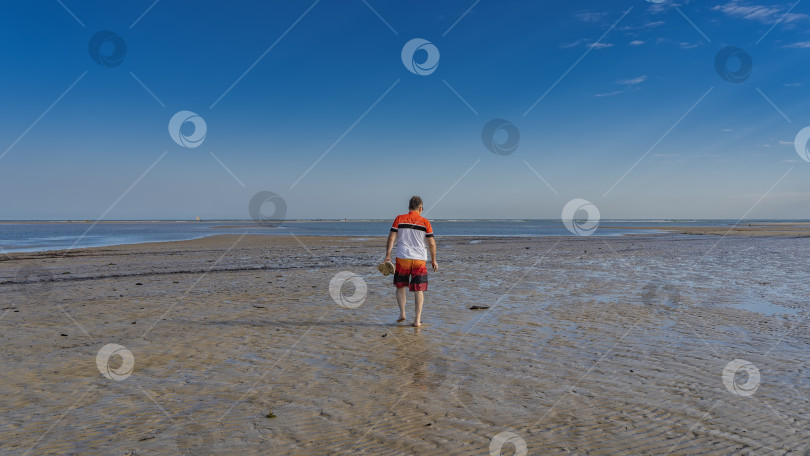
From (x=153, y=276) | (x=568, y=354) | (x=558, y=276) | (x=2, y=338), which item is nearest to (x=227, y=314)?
(x=2, y=338)

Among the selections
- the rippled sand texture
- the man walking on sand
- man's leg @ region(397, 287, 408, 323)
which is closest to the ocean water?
the rippled sand texture

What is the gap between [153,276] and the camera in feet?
54.3

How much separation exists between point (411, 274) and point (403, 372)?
307 centimetres

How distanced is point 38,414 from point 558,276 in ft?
48.6

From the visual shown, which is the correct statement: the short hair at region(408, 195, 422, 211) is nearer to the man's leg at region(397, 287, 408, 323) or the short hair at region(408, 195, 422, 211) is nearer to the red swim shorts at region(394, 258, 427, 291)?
the red swim shorts at region(394, 258, 427, 291)

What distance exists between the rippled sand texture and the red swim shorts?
2.76 ft

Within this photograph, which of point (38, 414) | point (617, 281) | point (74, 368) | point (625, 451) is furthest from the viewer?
point (617, 281)

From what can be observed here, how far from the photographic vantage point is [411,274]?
8.99m

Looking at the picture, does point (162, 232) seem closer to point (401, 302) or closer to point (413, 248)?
point (401, 302)

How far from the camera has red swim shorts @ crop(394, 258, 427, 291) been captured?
29.2ft

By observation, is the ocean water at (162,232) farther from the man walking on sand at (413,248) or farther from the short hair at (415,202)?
the short hair at (415,202)

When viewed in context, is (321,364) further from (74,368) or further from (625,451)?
(625,451)

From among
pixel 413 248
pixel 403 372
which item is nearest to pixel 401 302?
pixel 413 248

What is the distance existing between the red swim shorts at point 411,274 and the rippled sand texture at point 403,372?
2.76ft
